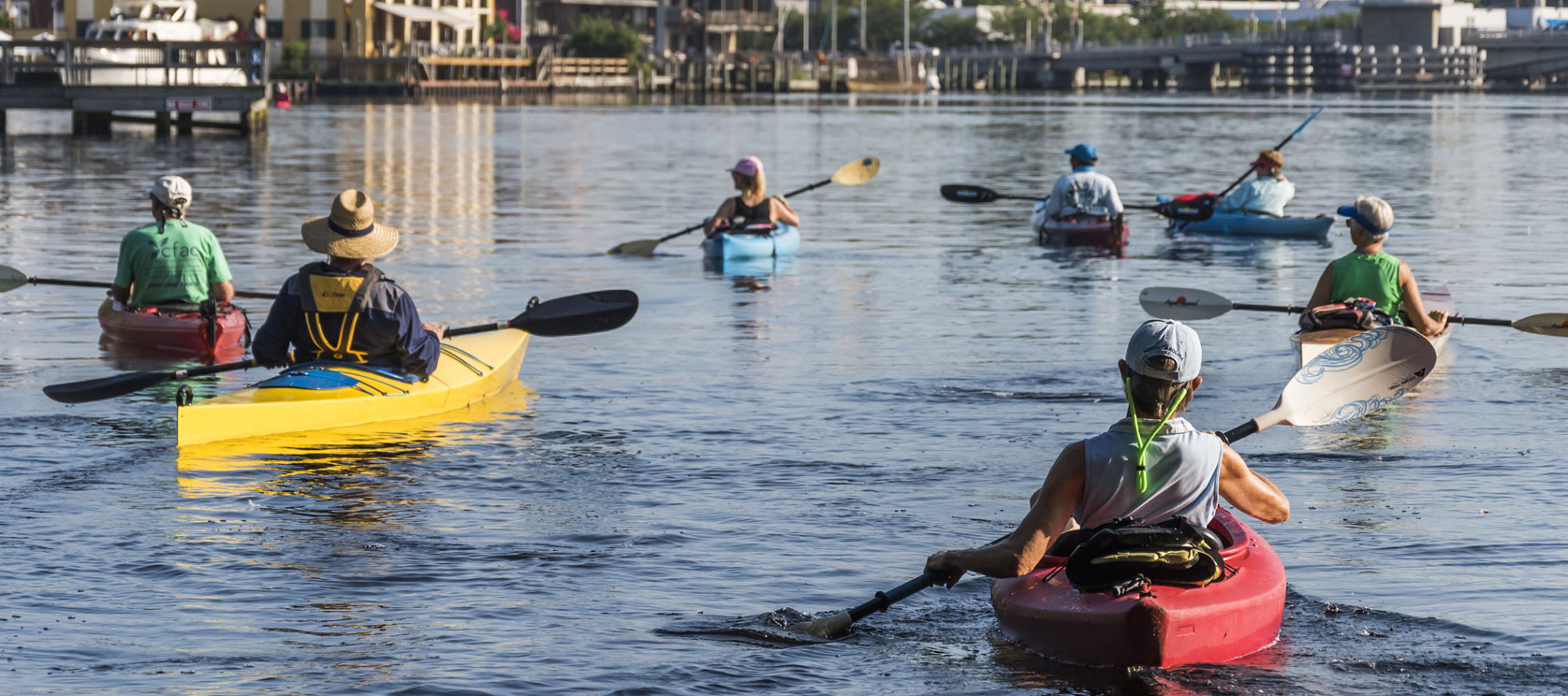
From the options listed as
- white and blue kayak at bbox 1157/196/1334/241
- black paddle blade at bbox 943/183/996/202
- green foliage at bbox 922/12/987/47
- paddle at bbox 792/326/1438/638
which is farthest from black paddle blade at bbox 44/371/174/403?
green foliage at bbox 922/12/987/47

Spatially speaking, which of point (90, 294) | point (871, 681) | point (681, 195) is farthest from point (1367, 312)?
point (681, 195)

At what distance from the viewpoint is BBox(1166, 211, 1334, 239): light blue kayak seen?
78.0 feet

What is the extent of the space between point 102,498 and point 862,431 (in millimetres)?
4406

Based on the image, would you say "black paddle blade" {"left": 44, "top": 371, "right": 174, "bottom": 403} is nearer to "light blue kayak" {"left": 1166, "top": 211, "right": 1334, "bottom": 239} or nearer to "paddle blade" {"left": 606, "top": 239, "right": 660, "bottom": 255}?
"paddle blade" {"left": 606, "top": 239, "right": 660, "bottom": 255}

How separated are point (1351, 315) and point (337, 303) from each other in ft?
19.7

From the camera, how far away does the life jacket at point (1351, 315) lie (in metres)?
11.7

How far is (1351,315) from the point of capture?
11773 mm

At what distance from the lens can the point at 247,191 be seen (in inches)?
1250

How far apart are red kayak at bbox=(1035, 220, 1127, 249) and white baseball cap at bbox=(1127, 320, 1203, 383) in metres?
16.4

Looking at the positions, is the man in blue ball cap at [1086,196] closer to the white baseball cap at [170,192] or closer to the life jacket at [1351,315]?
the life jacket at [1351,315]

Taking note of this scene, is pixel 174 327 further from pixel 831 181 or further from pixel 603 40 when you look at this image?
pixel 603 40

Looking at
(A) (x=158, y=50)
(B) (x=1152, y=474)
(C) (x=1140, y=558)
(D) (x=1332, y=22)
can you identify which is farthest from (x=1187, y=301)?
(D) (x=1332, y=22)

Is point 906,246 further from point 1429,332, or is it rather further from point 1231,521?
point 1231,521

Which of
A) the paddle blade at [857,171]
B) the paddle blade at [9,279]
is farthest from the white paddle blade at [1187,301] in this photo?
the paddle blade at [857,171]
